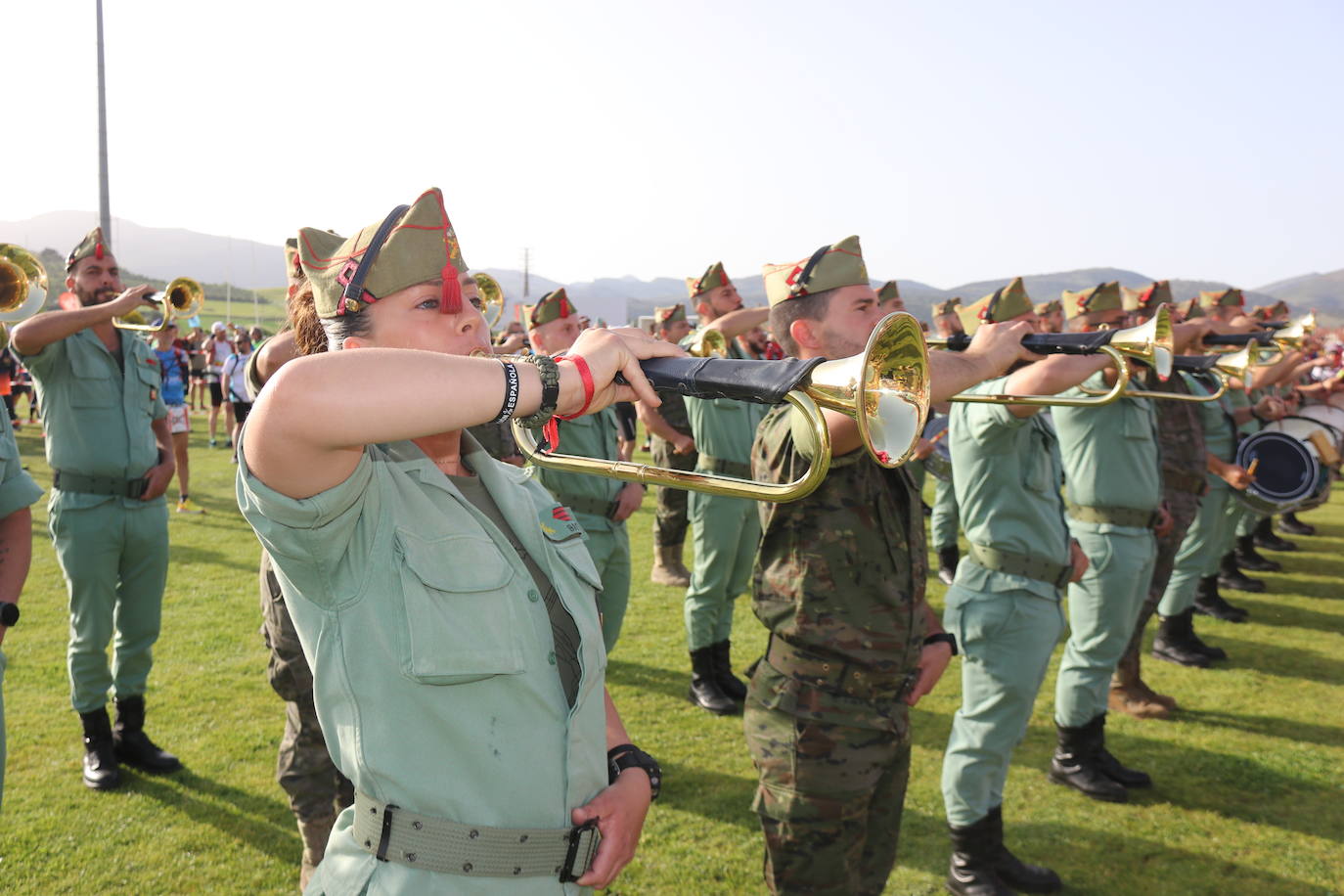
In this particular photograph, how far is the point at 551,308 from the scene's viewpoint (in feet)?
23.1

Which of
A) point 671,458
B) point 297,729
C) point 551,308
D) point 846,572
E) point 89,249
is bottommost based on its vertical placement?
point 297,729

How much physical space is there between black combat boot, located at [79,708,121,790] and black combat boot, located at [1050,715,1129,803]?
17.3ft

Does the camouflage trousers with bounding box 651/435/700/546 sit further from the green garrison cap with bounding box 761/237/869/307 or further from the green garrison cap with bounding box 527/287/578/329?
the green garrison cap with bounding box 761/237/869/307

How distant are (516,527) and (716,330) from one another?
182 inches

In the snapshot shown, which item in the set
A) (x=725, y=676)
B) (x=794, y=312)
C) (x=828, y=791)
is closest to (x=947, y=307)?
(x=725, y=676)

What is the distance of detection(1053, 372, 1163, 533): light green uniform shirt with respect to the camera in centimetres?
520

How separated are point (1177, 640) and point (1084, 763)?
288 centimetres

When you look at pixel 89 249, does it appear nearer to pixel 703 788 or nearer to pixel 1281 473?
pixel 703 788

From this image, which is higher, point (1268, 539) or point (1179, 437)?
point (1179, 437)

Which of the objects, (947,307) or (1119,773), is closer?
(1119,773)

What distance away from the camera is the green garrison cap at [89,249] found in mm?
5141

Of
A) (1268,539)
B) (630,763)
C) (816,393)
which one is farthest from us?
(1268,539)

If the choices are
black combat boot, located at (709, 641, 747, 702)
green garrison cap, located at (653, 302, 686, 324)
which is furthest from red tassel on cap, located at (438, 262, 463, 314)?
green garrison cap, located at (653, 302, 686, 324)

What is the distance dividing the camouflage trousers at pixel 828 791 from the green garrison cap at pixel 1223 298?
903 cm
